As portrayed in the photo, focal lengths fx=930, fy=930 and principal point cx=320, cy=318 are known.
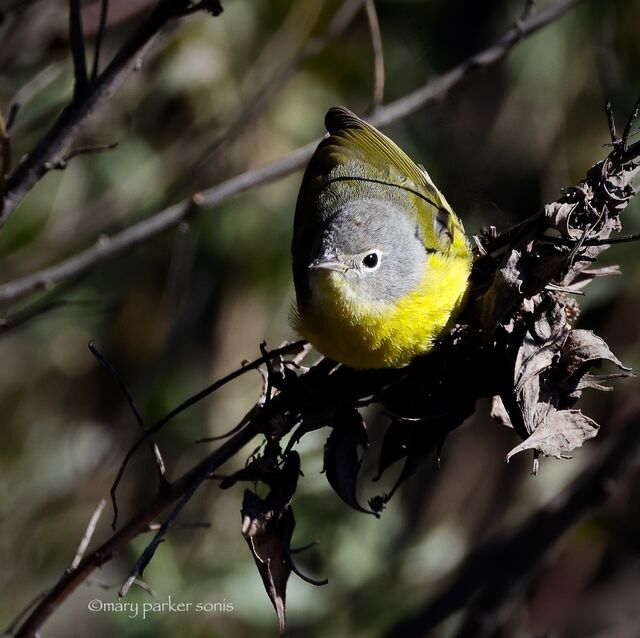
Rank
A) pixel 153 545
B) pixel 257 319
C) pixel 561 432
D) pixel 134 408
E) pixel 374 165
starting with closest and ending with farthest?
pixel 153 545
pixel 561 432
pixel 134 408
pixel 374 165
pixel 257 319

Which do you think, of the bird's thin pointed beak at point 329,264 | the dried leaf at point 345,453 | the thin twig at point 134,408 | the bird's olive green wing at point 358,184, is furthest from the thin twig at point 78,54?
the dried leaf at point 345,453

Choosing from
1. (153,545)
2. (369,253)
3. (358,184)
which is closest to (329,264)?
(369,253)

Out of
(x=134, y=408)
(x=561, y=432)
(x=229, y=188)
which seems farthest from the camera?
(x=229, y=188)

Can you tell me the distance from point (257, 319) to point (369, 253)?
2123 mm

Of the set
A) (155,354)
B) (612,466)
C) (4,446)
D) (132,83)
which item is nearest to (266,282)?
(155,354)

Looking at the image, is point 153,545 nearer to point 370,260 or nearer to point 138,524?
point 138,524

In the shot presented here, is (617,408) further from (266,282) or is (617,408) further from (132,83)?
(132,83)

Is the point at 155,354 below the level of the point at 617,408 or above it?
above

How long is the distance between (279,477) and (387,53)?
3525 mm

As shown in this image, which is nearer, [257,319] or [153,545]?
[153,545]

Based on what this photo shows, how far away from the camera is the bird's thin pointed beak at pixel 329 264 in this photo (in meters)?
2.81

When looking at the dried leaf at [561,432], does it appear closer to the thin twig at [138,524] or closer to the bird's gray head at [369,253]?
the thin twig at [138,524]

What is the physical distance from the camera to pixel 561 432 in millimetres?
2086

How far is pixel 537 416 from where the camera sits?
2.08 m
